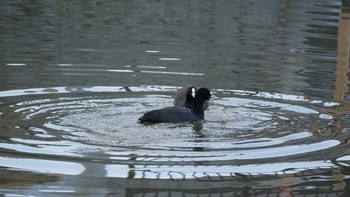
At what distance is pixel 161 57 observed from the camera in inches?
681

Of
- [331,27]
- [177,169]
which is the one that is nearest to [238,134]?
[177,169]

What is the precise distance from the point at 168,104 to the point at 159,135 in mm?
2491

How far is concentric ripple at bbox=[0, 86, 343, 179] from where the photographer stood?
30.4 feet

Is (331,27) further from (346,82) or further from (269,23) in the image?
(346,82)

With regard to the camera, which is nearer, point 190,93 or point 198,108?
point 198,108

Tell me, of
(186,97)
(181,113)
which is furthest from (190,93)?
(181,113)

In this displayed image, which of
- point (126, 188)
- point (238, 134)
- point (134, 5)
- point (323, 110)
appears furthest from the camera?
point (134, 5)

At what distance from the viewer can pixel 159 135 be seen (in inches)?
423

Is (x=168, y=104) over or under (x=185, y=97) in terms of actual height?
under

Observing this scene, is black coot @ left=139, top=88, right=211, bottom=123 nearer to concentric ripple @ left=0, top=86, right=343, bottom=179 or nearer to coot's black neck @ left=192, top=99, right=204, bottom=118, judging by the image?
coot's black neck @ left=192, top=99, right=204, bottom=118

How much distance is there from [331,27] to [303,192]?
15690 mm

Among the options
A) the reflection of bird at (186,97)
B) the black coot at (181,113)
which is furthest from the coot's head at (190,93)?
the black coot at (181,113)

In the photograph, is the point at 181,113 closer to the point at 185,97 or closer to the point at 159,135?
the point at 185,97

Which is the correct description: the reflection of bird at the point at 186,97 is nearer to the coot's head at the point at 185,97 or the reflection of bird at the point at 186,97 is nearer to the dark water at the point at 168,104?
the coot's head at the point at 185,97
